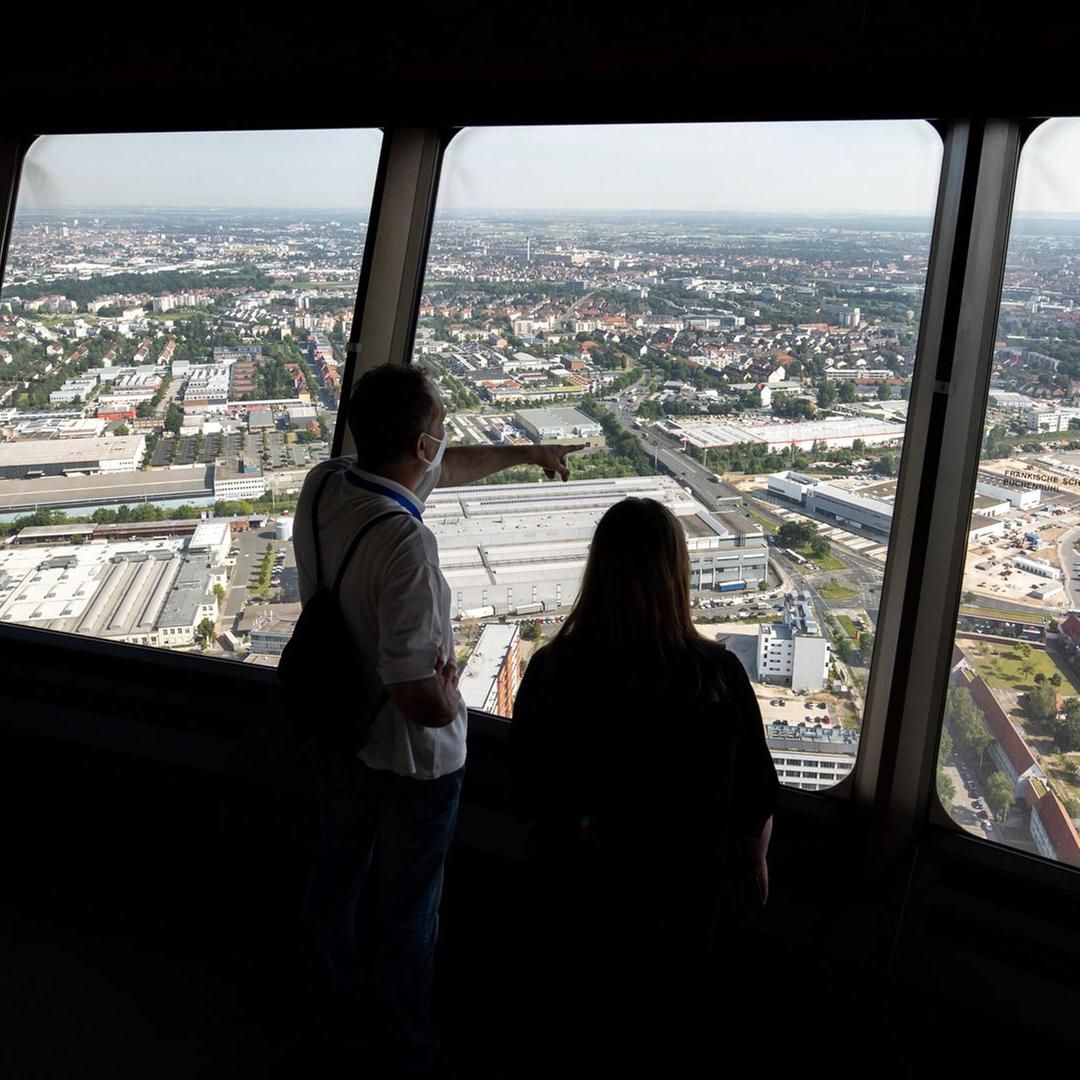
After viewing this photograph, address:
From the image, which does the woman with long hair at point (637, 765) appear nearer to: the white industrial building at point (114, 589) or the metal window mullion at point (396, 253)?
the metal window mullion at point (396, 253)

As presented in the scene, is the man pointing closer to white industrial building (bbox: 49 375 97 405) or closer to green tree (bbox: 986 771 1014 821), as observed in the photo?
green tree (bbox: 986 771 1014 821)

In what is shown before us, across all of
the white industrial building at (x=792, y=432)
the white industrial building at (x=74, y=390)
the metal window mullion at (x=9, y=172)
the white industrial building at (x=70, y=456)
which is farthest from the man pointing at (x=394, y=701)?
the metal window mullion at (x=9, y=172)

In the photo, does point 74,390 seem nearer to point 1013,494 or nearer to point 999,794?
point 1013,494

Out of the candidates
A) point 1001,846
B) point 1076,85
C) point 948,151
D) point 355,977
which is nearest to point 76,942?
point 355,977

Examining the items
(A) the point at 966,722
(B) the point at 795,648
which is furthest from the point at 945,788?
(B) the point at 795,648

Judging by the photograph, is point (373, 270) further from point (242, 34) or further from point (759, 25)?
point (759, 25)

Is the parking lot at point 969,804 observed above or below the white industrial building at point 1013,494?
below

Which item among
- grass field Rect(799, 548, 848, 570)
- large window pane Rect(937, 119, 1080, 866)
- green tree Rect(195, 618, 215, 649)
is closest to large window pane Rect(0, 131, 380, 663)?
green tree Rect(195, 618, 215, 649)
